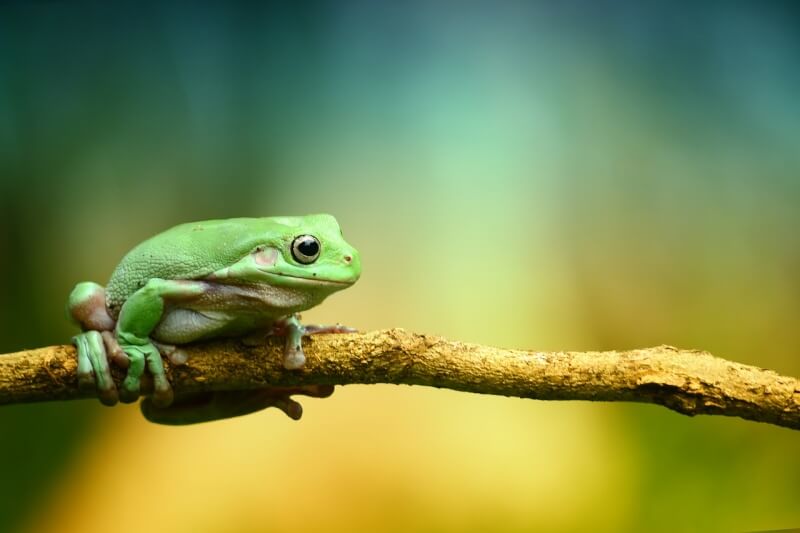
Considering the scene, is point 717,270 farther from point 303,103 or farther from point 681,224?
point 303,103

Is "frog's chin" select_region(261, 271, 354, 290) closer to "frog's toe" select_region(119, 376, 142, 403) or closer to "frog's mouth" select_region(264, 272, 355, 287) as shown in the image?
"frog's mouth" select_region(264, 272, 355, 287)

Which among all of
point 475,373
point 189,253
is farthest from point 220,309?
point 475,373

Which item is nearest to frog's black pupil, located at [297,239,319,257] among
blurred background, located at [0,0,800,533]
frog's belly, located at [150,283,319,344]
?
frog's belly, located at [150,283,319,344]

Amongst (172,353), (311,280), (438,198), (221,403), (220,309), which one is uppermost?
(438,198)

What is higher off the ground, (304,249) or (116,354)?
(304,249)

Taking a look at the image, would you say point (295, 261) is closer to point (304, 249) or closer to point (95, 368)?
point (304, 249)

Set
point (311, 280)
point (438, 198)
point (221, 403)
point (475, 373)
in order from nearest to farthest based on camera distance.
Answer: point (475, 373), point (311, 280), point (221, 403), point (438, 198)

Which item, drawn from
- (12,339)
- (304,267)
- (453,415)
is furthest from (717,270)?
(12,339)
